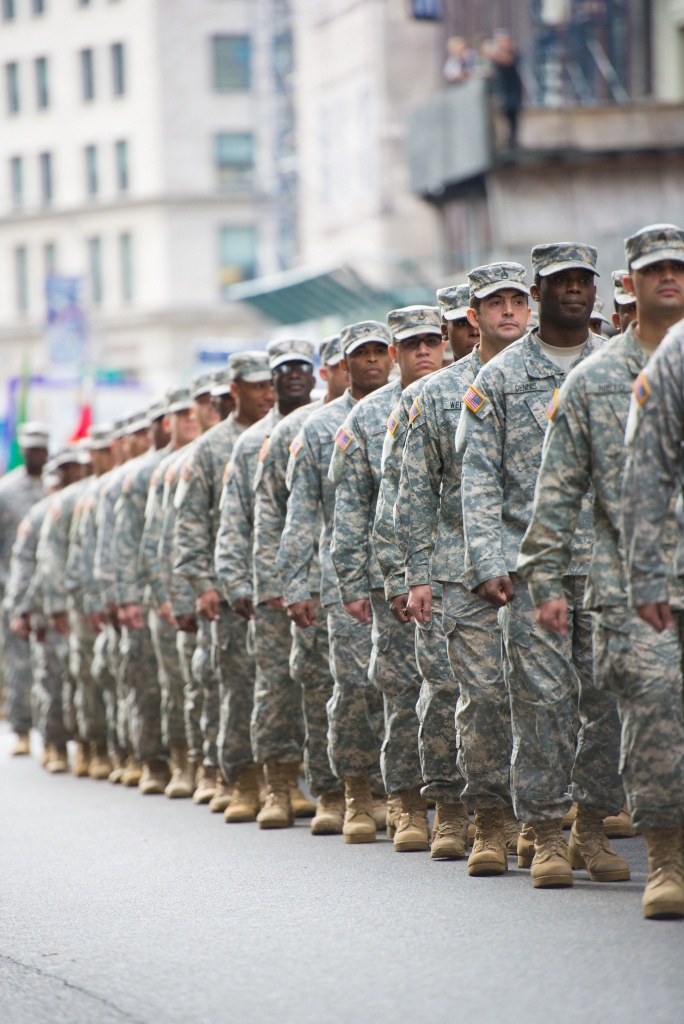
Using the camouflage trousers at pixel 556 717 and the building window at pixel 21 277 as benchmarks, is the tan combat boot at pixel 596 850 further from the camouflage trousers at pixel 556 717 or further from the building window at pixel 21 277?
the building window at pixel 21 277

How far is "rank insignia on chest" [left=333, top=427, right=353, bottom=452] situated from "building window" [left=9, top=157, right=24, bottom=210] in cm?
7016

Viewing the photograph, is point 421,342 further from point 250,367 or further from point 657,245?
point 657,245

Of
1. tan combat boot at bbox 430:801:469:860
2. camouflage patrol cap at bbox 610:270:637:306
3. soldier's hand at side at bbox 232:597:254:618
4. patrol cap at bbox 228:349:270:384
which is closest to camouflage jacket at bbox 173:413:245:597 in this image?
patrol cap at bbox 228:349:270:384

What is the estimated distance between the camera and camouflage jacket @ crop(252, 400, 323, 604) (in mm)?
11453

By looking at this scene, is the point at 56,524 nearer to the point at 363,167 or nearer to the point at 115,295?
the point at 363,167

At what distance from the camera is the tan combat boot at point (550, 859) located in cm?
809

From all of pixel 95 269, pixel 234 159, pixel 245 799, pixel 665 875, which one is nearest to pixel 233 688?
pixel 245 799

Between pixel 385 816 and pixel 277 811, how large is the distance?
0.72 meters

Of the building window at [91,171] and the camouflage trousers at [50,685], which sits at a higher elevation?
the building window at [91,171]

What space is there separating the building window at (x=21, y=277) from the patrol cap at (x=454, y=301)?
6976 cm

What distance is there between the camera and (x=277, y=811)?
37.0 ft

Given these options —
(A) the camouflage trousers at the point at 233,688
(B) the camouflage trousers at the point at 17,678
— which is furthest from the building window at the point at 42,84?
(A) the camouflage trousers at the point at 233,688

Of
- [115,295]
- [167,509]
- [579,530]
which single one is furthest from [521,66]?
[115,295]

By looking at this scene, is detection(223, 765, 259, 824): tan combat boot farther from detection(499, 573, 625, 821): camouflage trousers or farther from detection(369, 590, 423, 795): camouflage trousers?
detection(499, 573, 625, 821): camouflage trousers
